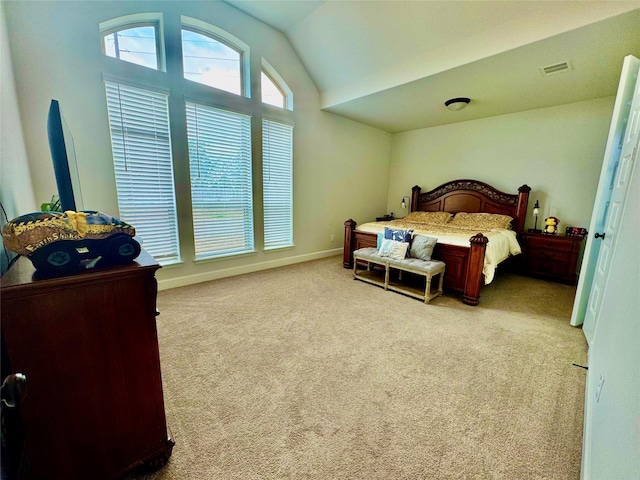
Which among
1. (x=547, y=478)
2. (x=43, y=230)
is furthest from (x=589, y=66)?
(x=43, y=230)

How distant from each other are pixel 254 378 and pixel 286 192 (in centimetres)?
304

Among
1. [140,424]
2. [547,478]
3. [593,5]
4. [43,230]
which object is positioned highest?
[593,5]

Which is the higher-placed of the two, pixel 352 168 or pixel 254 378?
pixel 352 168

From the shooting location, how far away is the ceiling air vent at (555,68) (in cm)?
278

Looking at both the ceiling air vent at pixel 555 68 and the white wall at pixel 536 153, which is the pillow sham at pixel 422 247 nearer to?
the ceiling air vent at pixel 555 68

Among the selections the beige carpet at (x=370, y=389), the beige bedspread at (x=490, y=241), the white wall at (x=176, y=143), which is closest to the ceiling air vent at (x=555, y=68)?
the beige bedspread at (x=490, y=241)

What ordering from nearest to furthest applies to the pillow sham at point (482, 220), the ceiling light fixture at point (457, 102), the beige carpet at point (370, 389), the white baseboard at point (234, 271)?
the beige carpet at point (370, 389) → the white baseboard at point (234, 271) → the ceiling light fixture at point (457, 102) → the pillow sham at point (482, 220)

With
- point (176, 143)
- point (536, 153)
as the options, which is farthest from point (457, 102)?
point (176, 143)

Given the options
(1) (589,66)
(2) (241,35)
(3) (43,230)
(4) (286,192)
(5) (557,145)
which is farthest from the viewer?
(4) (286,192)

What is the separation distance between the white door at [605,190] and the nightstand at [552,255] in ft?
5.17

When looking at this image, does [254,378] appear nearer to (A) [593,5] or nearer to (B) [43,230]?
(B) [43,230]

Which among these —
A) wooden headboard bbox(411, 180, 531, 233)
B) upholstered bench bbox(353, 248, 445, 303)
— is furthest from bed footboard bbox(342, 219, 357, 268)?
wooden headboard bbox(411, 180, 531, 233)

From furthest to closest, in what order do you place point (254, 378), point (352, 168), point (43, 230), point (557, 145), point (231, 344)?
point (352, 168) < point (557, 145) < point (231, 344) < point (254, 378) < point (43, 230)

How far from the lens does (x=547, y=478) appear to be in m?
1.13
